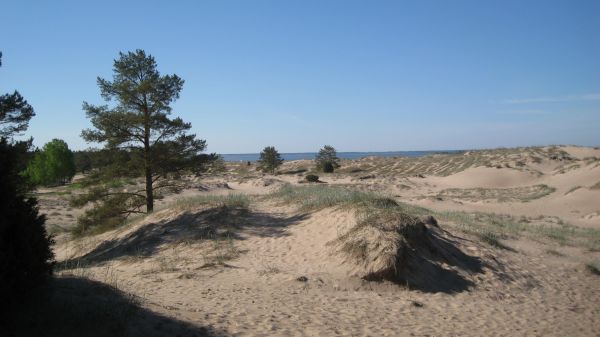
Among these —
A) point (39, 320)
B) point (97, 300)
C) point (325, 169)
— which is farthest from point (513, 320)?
point (325, 169)

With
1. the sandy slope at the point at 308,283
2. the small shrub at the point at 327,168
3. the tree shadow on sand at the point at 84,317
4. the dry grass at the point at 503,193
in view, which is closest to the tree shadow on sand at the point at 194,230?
the sandy slope at the point at 308,283

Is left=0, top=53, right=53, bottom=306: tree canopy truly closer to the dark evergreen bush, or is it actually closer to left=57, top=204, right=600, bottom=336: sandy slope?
the dark evergreen bush

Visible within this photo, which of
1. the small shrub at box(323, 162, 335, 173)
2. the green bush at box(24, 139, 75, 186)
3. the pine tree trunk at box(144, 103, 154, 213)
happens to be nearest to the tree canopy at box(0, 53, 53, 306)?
the pine tree trunk at box(144, 103, 154, 213)

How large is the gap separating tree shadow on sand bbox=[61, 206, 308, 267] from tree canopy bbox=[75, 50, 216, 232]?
148 inches

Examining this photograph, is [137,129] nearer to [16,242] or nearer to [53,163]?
[16,242]

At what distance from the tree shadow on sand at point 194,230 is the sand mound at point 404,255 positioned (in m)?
3.49

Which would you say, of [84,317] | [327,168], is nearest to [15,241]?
[84,317]

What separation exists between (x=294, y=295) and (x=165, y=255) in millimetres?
5686

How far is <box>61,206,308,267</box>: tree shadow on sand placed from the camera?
1401 centimetres

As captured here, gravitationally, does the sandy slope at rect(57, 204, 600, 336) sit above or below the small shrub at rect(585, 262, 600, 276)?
above

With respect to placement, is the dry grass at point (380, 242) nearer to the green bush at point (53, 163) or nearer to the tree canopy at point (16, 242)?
the tree canopy at point (16, 242)

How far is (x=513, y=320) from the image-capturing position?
8625 millimetres

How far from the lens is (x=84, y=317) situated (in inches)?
215

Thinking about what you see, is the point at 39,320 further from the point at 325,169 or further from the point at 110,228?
the point at 325,169
